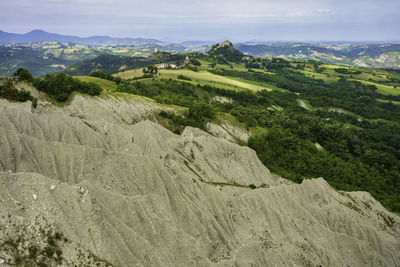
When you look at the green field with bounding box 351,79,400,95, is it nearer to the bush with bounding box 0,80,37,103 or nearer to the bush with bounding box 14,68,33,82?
the bush with bounding box 14,68,33,82

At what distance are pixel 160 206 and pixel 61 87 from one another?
4531cm

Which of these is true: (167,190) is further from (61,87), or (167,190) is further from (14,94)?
(61,87)

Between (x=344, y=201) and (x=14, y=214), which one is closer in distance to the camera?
(x=14, y=214)

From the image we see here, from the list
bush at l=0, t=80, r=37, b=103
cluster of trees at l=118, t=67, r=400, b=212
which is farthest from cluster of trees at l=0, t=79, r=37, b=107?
cluster of trees at l=118, t=67, r=400, b=212

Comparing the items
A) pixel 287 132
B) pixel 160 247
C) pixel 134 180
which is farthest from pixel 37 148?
pixel 287 132

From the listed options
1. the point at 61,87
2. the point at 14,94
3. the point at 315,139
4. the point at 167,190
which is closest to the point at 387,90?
the point at 315,139

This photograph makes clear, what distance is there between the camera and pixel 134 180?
102ft

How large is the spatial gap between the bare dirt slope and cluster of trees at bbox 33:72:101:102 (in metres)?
8.80

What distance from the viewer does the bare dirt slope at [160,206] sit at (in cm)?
2098

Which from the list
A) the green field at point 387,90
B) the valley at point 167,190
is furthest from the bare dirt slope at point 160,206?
the green field at point 387,90

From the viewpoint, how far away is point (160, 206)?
28391 millimetres

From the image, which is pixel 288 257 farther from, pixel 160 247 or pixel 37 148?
pixel 37 148

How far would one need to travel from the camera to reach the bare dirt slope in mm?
20984

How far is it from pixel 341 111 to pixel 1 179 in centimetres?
15038
